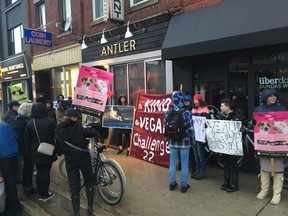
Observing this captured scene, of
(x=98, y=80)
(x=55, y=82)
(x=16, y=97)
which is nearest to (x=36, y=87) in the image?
(x=55, y=82)

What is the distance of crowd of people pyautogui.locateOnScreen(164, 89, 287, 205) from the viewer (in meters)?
4.32

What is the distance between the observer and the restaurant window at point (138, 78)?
797 centimetres

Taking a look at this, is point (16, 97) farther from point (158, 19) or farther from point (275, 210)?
point (275, 210)

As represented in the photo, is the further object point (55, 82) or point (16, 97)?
point (55, 82)

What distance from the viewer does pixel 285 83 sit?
5.28m

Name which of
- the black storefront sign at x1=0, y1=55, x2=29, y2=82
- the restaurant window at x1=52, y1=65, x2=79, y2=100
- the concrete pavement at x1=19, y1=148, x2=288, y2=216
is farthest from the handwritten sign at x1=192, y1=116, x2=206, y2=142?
the black storefront sign at x1=0, y1=55, x2=29, y2=82

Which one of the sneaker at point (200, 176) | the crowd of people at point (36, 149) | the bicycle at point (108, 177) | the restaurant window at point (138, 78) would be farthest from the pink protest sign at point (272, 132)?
the restaurant window at point (138, 78)

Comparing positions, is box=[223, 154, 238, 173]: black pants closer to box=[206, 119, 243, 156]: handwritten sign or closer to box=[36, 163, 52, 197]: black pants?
box=[206, 119, 243, 156]: handwritten sign

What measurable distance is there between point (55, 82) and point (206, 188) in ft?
33.1

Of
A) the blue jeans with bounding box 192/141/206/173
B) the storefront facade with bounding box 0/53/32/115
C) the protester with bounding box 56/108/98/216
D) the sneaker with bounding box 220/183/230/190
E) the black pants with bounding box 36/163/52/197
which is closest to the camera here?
the protester with bounding box 56/108/98/216

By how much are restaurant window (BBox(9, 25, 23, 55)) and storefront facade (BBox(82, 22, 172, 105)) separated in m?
7.86

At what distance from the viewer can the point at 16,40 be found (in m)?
16.6

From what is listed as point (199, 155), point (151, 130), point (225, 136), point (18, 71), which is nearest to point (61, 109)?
point (151, 130)

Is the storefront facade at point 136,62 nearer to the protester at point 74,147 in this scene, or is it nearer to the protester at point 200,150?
the protester at point 200,150
